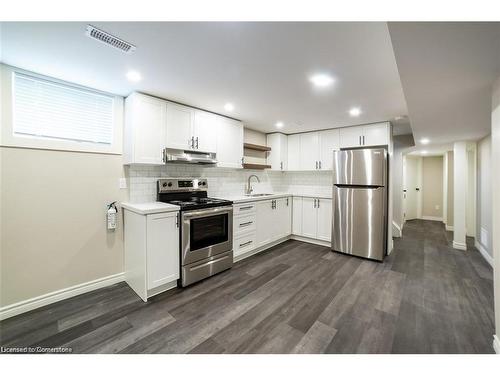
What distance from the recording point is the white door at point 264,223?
362 cm

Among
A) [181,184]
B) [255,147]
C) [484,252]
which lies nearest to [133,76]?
[181,184]

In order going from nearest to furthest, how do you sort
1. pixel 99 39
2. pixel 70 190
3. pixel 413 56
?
pixel 413 56, pixel 99 39, pixel 70 190

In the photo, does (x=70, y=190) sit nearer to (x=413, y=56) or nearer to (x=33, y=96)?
(x=33, y=96)

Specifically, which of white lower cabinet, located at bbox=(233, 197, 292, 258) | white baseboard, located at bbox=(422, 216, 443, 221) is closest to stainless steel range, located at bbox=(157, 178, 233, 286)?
white lower cabinet, located at bbox=(233, 197, 292, 258)

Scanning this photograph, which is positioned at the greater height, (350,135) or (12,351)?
(350,135)

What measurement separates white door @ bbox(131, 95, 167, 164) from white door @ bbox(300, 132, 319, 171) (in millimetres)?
2863

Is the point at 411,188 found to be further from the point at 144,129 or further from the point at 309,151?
the point at 144,129

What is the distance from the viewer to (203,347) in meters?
1.58

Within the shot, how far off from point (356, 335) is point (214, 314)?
125cm

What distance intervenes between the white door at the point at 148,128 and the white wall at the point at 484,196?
16.5 ft

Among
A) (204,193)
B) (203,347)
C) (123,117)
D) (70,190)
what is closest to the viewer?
(203,347)

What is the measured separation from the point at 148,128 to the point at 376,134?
11.7 ft
